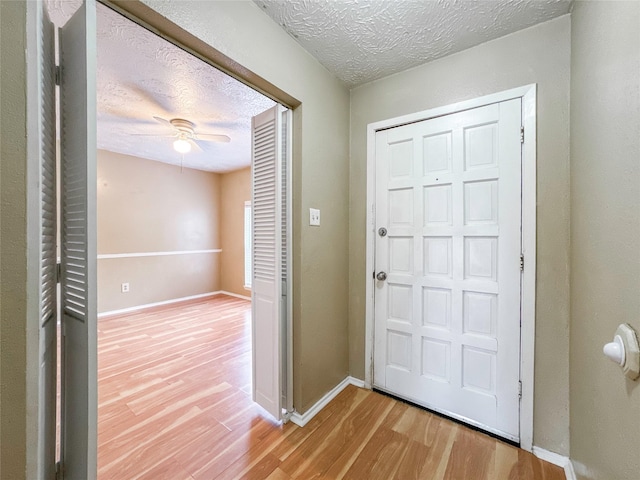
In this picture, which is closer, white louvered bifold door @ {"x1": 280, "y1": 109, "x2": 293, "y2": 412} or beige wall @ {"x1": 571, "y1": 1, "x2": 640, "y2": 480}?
beige wall @ {"x1": 571, "y1": 1, "x2": 640, "y2": 480}

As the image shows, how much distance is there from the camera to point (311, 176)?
1.66 meters

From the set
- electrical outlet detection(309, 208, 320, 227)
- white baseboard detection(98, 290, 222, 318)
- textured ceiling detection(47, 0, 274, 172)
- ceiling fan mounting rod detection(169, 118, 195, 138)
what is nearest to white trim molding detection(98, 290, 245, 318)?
white baseboard detection(98, 290, 222, 318)

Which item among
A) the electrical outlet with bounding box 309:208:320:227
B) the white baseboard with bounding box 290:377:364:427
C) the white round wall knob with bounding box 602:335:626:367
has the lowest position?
the white baseboard with bounding box 290:377:364:427

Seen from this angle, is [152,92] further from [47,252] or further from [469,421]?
[469,421]

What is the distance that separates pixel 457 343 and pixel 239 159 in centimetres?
393

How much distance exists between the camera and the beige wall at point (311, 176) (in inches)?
49.1

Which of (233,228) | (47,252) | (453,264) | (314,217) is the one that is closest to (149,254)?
(233,228)

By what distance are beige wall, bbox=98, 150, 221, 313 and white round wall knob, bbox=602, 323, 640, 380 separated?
5010mm

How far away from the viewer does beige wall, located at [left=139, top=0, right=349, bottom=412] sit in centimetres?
125

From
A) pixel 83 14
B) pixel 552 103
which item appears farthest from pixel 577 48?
pixel 83 14

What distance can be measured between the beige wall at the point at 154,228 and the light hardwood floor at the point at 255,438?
2.09 metres

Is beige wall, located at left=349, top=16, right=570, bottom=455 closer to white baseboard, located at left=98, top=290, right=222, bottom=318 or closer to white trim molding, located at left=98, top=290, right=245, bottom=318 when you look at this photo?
white trim molding, located at left=98, top=290, right=245, bottom=318

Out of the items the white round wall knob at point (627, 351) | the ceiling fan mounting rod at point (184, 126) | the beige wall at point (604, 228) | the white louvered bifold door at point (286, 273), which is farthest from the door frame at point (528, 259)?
the ceiling fan mounting rod at point (184, 126)

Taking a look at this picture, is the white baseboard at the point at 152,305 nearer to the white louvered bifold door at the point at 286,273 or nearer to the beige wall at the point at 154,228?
the beige wall at the point at 154,228
